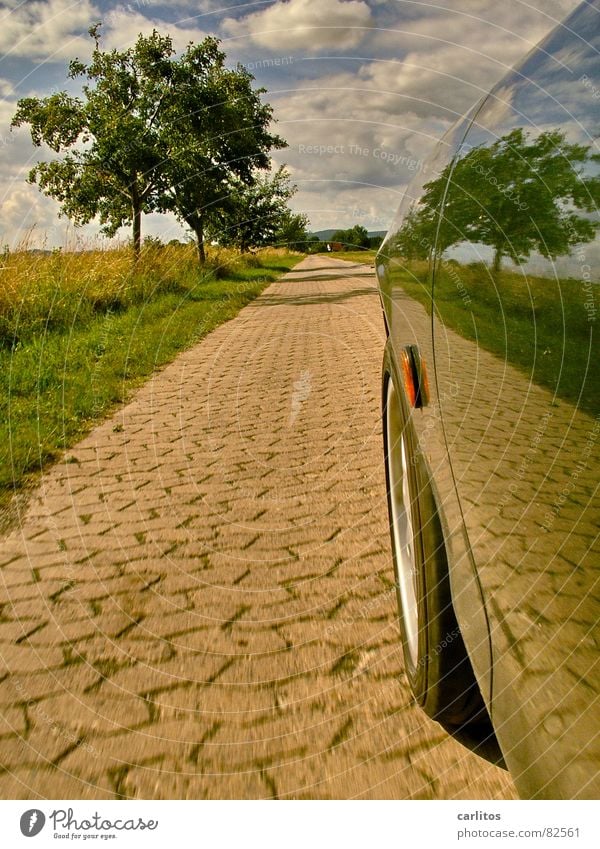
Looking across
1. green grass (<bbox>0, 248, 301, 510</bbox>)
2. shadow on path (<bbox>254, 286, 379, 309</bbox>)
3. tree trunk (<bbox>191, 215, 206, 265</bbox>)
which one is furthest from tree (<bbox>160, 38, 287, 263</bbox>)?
shadow on path (<bbox>254, 286, 379, 309</bbox>)

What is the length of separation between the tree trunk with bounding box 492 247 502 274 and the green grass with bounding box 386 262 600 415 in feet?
0.07

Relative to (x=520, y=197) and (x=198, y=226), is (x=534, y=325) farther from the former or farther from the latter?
(x=198, y=226)

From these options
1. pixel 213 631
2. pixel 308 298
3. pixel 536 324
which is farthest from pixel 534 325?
pixel 308 298

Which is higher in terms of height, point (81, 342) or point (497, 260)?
point (497, 260)

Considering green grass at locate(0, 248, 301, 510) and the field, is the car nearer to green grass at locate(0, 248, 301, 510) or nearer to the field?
the field

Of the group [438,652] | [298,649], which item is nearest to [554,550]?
[438,652]

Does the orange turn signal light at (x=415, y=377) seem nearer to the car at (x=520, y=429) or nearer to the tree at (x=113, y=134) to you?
the car at (x=520, y=429)

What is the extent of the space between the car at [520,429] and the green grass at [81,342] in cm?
317

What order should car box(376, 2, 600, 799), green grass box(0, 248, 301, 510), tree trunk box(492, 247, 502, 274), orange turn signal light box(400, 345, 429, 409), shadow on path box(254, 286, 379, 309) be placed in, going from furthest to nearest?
shadow on path box(254, 286, 379, 309)
green grass box(0, 248, 301, 510)
orange turn signal light box(400, 345, 429, 409)
tree trunk box(492, 247, 502, 274)
car box(376, 2, 600, 799)

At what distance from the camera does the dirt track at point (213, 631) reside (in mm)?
1880

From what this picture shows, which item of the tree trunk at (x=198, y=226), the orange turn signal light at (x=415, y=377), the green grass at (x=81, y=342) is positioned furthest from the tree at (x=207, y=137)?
the orange turn signal light at (x=415, y=377)

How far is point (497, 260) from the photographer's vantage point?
4.30 ft

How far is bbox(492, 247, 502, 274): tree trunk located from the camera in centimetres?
130

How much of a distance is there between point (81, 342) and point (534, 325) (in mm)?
7778
